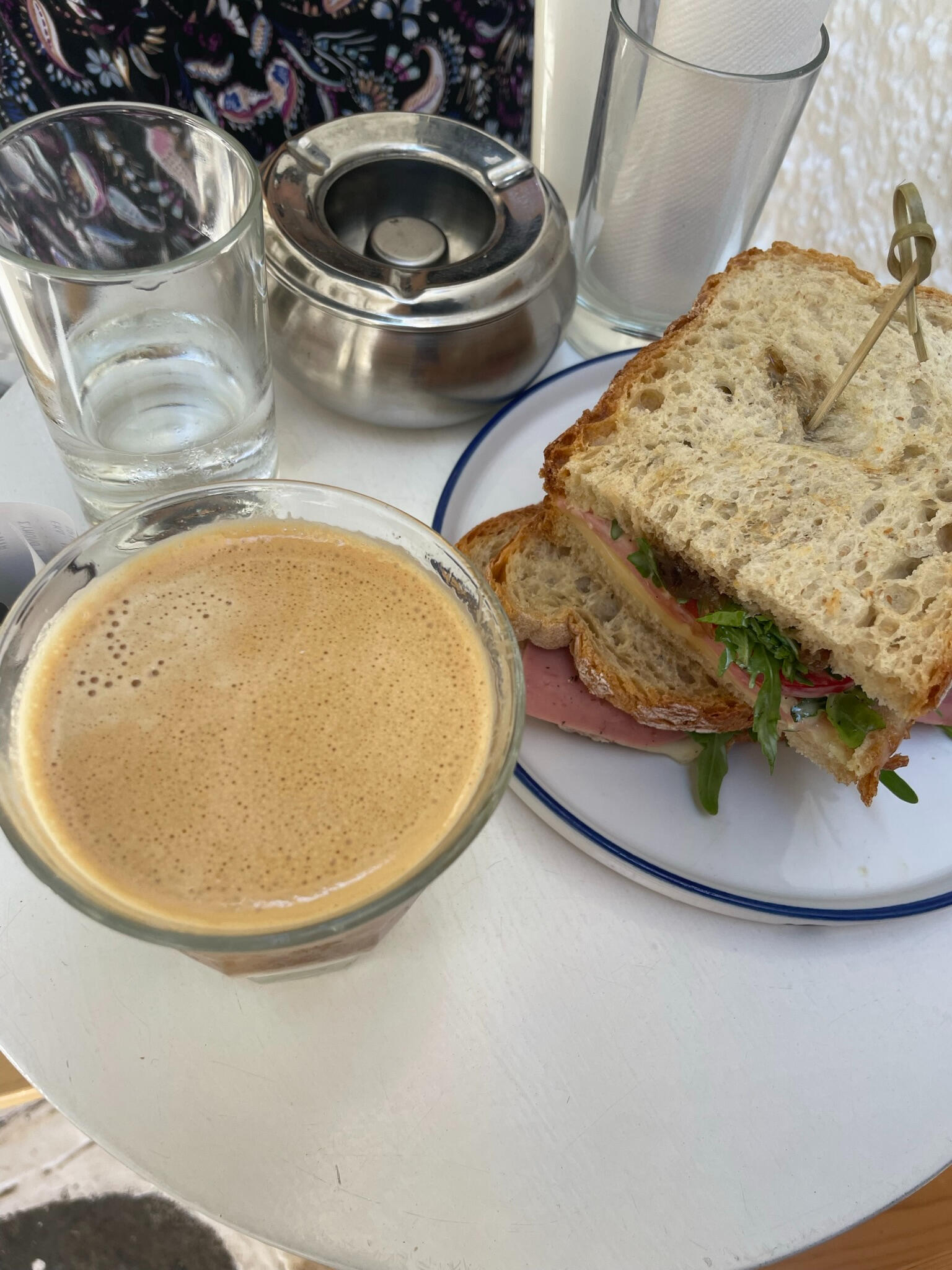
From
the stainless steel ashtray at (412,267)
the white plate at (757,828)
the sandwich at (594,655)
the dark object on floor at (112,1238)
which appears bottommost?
the dark object on floor at (112,1238)

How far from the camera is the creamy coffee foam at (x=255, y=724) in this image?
73 centimetres

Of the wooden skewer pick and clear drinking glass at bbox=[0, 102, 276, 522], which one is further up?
the wooden skewer pick

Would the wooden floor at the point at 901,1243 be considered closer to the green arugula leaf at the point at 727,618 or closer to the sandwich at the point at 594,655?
the sandwich at the point at 594,655

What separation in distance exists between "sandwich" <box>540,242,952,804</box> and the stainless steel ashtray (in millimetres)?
160

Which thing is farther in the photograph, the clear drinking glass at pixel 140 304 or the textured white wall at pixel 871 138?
the textured white wall at pixel 871 138

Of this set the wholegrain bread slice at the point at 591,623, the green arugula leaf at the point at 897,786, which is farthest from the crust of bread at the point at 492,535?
the green arugula leaf at the point at 897,786

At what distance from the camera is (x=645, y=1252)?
0.85m

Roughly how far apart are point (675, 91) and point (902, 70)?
100 cm

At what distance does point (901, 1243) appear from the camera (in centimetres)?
133

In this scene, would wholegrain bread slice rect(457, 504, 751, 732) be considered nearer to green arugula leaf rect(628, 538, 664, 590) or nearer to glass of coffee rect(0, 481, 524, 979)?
green arugula leaf rect(628, 538, 664, 590)

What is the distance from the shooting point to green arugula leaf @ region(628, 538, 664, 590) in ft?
3.69

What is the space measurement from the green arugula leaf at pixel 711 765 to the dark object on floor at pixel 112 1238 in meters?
0.91

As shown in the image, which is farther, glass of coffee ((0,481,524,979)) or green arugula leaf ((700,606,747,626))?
green arugula leaf ((700,606,747,626))

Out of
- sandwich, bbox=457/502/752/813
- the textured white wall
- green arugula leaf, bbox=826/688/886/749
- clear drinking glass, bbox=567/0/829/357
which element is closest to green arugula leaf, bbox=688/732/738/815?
sandwich, bbox=457/502/752/813
